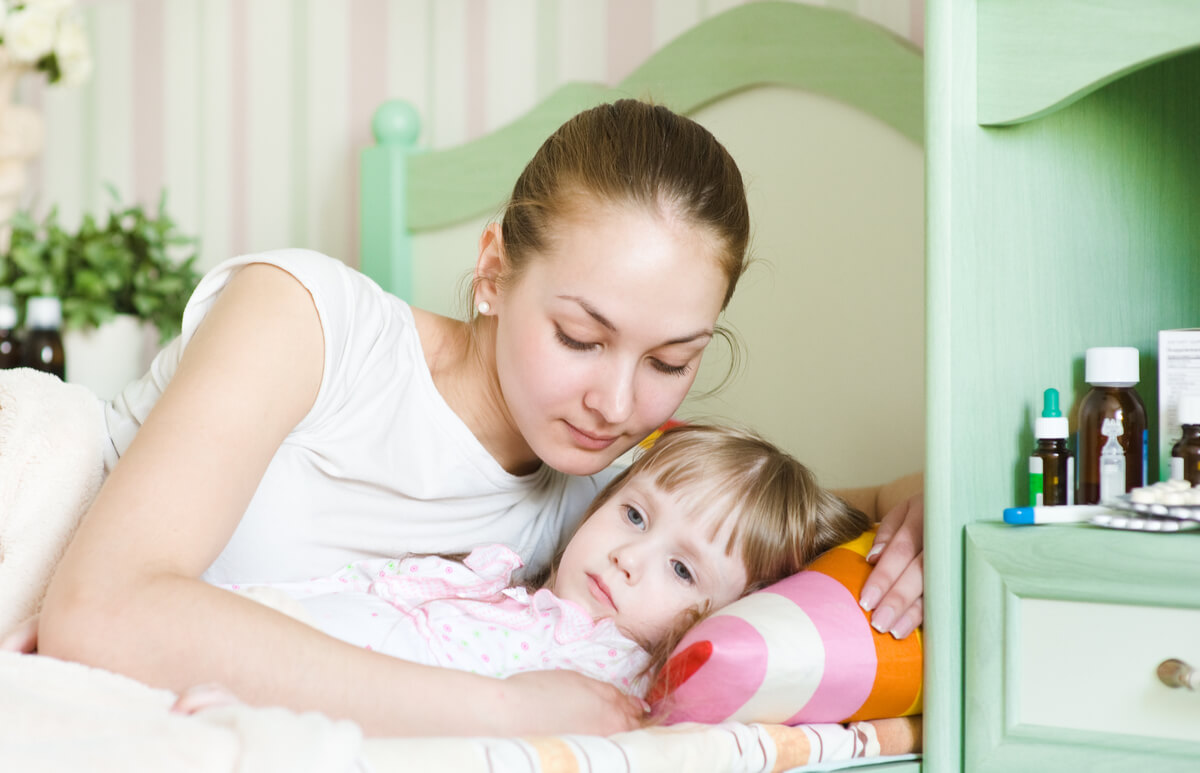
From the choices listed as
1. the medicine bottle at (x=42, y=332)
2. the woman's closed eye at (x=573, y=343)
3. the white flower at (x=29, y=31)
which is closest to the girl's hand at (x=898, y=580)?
the woman's closed eye at (x=573, y=343)

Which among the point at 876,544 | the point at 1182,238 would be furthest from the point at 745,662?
the point at 1182,238

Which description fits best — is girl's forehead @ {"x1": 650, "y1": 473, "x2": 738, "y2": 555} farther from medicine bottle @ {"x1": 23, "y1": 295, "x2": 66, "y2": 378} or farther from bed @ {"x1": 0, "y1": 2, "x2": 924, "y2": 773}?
medicine bottle @ {"x1": 23, "y1": 295, "x2": 66, "y2": 378}

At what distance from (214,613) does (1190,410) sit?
82 cm

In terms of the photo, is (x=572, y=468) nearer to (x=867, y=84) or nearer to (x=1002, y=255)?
(x=1002, y=255)

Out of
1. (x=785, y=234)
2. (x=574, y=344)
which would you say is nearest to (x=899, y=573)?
(x=574, y=344)

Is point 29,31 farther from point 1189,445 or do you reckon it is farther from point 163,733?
point 1189,445

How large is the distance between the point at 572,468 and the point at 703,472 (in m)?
0.14

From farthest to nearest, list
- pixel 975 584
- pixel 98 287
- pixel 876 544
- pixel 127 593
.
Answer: pixel 98 287 → pixel 876 544 → pixel 975 584 → pixel 127 593

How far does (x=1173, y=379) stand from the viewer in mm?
1004

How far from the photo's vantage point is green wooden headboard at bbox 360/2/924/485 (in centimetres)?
152

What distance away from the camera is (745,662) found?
871 millimetres

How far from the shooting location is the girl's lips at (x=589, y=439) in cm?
108

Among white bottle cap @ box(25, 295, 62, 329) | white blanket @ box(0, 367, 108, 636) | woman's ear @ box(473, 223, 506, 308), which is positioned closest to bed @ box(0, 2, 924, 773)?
white blanket @ box(0, 367, 108, 636)

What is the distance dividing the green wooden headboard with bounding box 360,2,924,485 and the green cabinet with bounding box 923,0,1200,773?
46cm
